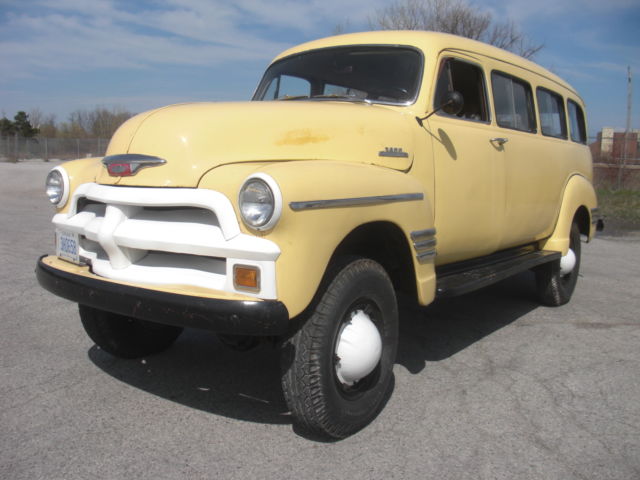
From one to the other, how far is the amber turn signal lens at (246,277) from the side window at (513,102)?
105 inches

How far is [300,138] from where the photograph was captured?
299 centimetres

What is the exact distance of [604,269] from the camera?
7.55m

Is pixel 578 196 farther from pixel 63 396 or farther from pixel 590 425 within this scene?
pixel 63 396

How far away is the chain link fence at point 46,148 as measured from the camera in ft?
122

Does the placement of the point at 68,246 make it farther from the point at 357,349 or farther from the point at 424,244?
the point at 424,244

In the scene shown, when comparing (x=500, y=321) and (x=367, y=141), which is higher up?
(x=367, y=141)

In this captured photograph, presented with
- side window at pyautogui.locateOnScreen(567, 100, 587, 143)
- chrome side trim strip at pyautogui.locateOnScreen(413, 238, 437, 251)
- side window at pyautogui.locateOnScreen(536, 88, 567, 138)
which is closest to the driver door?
chrome side trim strip at pyautogui.locateOnScreen(413, 238, 437, 251)

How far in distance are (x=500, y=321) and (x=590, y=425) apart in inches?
78.3

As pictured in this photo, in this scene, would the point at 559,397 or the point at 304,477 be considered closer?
the point at 304,477

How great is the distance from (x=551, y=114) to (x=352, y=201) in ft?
11.4

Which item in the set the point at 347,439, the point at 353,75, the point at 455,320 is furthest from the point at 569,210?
the point at 347,439

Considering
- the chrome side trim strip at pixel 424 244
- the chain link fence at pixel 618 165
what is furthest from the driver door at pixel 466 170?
the chain link fence at pixel 618 165

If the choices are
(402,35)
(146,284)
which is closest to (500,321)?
(402,35)

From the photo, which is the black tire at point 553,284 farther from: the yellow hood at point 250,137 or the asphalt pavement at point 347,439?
the yellow hood at point 250,137
